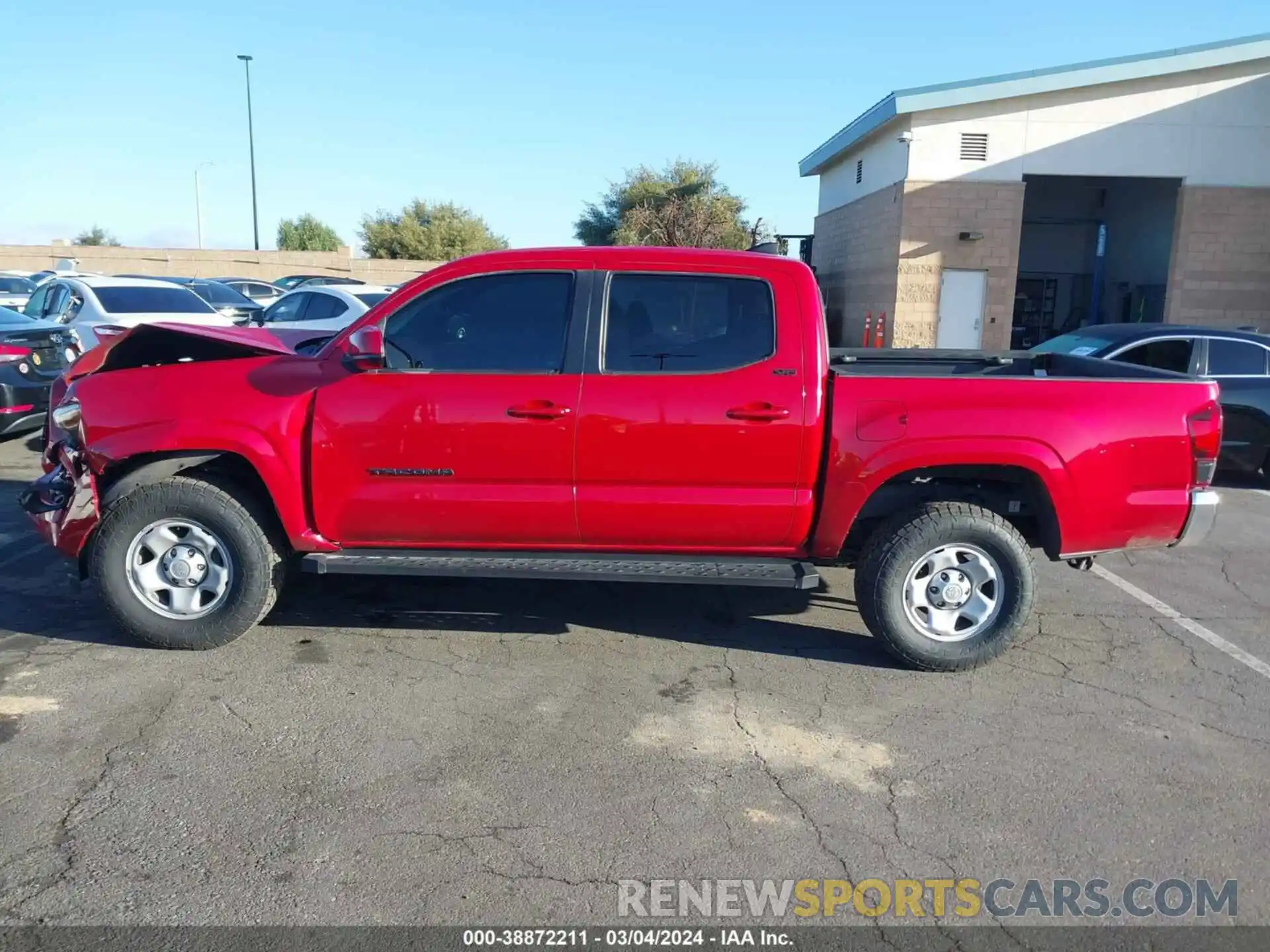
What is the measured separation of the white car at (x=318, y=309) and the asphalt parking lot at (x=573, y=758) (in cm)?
813

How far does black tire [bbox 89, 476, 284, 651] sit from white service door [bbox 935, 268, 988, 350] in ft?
52.7

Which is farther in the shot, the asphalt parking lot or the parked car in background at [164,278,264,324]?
the parked car in background at [164,278,264,324]

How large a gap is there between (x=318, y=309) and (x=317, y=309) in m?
0.01

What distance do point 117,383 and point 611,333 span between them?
244cm

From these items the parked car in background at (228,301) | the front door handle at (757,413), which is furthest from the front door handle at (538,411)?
the parked car in background at (228,301)

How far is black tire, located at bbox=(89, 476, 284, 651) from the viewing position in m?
4.74

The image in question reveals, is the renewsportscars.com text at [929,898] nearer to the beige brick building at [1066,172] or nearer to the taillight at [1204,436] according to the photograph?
the taillight at [1204,436]

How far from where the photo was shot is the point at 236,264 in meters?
39.5

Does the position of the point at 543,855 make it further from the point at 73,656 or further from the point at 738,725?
the point at 73,656

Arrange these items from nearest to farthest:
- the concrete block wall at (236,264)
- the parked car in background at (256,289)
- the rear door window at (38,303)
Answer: the rear door window at (38,303) → the parked car in background at (256,289) → the concrete block wall at (236,264)

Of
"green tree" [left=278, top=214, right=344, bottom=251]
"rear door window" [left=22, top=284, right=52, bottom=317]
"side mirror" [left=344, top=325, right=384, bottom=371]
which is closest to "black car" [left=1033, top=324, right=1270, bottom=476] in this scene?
"side mirror" [left=344, top=325, right=384, bottom=371]

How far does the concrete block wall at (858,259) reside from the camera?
19397 millimetres

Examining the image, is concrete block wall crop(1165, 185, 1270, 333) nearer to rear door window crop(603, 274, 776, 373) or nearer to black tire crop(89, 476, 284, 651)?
rear door window crop(603, 274, 776, 373)

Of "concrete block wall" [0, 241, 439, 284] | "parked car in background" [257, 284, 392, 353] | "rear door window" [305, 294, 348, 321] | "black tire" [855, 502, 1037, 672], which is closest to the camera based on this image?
"black tire" [855, 502, 1037, 672]
